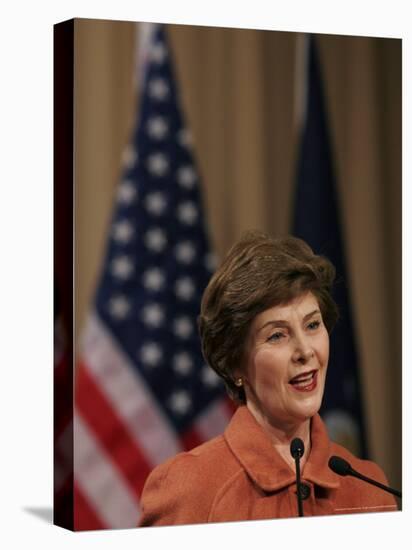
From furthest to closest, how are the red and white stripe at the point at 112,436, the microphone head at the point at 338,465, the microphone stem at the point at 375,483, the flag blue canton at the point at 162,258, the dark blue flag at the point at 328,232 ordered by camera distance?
the dark blue flag at the point at 328,232 < the microphone head at the point at 338,465 < the microphone stem at the point at 375,483 < the flag blue canton at the point at 162,258 < the red and white stripe at the point at 112,436

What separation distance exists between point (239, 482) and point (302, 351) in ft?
2.26

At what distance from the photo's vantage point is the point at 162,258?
7.36 metres

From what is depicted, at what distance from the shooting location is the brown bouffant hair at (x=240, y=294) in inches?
292

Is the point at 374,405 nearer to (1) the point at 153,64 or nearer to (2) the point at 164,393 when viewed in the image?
(2) the point at 164,393

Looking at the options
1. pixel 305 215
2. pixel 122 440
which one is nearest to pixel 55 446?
pixel 122 440

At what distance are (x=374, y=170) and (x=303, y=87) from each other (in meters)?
0.57

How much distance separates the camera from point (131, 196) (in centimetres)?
729

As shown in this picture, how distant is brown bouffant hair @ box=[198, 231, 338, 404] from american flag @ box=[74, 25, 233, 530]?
2.2 inches

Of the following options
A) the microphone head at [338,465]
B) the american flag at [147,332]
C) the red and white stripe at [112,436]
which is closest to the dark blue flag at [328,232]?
the microphone head at [338,465]

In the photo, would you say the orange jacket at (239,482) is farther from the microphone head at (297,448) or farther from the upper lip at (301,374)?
the upper lip at (301,374)

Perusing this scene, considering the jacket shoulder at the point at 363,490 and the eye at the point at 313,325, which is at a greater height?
the eye at the point at 313,325

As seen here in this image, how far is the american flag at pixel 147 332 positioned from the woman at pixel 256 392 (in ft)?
0.25

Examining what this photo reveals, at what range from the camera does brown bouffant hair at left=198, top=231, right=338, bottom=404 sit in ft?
24.3

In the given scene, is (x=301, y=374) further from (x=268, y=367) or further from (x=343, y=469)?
(x=343, y=469)
